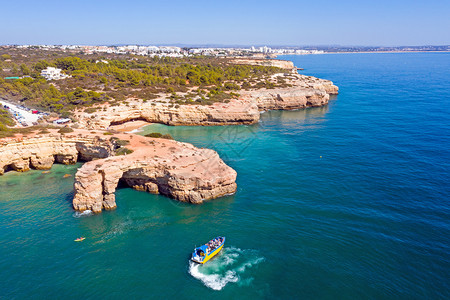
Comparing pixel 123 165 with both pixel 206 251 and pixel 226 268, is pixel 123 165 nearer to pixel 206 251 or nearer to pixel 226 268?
pixel 206 251

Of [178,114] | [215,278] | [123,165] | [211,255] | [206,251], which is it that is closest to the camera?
[215,278]

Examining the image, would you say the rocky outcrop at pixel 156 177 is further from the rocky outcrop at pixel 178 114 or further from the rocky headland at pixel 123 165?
the rocky outcrop at pixel 178 114

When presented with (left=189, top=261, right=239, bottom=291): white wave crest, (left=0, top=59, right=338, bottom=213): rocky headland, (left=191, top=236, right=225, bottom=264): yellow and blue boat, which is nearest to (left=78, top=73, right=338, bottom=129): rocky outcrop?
(left=0, top=59, right=338, bottom=213): rocky headland

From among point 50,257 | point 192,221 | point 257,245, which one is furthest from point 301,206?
point 50,257

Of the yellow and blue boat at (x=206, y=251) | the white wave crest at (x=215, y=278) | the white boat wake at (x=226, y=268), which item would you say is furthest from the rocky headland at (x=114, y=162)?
the white wave crest at (x=215, y=278)

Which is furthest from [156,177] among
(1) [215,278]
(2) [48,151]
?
(2) [48,151]

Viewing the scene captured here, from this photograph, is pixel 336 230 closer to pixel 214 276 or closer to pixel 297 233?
pixel 297 233

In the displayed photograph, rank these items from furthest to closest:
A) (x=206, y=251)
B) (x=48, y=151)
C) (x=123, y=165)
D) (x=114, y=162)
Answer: (x=48, y=151)
(x=114, y=162)
(x=123, y=165)
(x=206, y=251)
